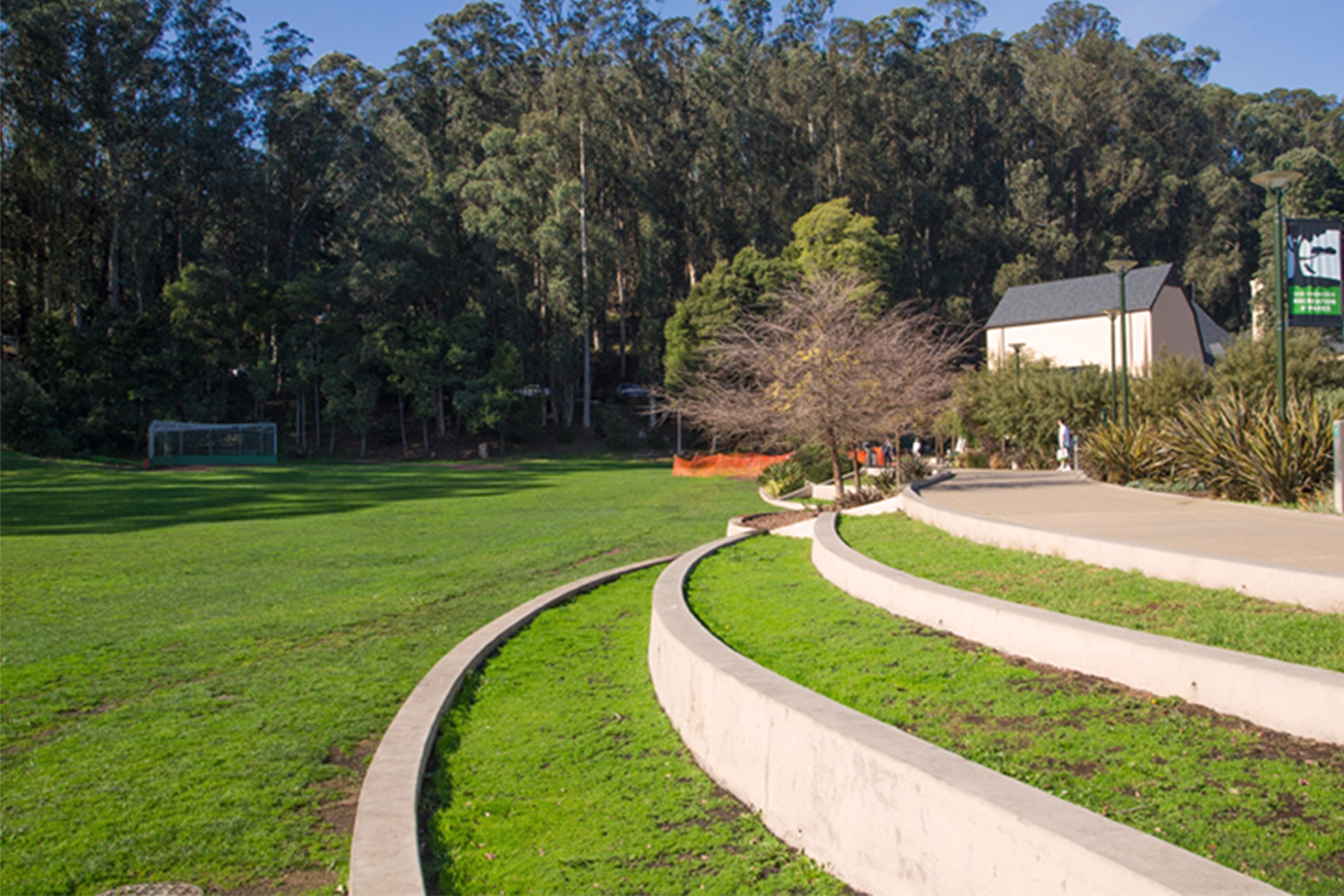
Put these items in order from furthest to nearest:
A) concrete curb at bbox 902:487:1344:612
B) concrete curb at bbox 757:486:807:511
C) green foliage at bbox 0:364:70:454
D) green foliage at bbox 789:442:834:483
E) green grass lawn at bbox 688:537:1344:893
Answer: green foliage at bbox 0:364:70:454, green foliage at bbox 789:442:834:483, concrete curb at bbox 757:486:807:511, concrete curb at bbox 902:487:1344:612, green grass lawn at bbox 688:537:1344:893

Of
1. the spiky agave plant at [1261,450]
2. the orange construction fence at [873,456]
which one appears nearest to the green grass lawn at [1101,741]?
the spiky agave plant at [1261,450]

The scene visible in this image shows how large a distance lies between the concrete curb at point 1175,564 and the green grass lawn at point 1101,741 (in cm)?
196

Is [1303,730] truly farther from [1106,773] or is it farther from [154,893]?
[154,893]

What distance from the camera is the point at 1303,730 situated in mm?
4297

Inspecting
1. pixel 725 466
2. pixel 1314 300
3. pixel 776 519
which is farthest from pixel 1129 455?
pixel 725 466

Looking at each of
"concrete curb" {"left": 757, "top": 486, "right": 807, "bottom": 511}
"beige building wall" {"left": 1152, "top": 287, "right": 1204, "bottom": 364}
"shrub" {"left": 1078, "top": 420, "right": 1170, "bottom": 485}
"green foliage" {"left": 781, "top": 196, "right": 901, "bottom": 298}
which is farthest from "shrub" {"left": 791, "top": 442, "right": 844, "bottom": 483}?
"green foliage" {"left": 781, "top": 196, "right": 901, "bottom": 298}

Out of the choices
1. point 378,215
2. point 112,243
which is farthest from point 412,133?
point 112,243

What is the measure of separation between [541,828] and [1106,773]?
2.60 metres

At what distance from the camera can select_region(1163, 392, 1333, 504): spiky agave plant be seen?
12.5 meters

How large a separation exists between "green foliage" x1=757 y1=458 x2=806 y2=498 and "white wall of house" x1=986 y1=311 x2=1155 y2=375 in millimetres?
24075

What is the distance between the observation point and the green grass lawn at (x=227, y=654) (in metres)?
4.77

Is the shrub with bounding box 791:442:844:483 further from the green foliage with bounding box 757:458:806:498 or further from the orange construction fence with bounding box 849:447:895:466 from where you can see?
the orange construction fence with bounding box 849:447:895:466

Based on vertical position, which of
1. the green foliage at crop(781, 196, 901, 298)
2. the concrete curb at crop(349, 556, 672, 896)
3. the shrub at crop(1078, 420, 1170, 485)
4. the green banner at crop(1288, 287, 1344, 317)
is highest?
the green foliage at crop(781, 196, 901, 298)

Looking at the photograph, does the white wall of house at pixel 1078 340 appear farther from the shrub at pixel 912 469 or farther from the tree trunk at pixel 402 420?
the tree trunk at pixel 402 420
